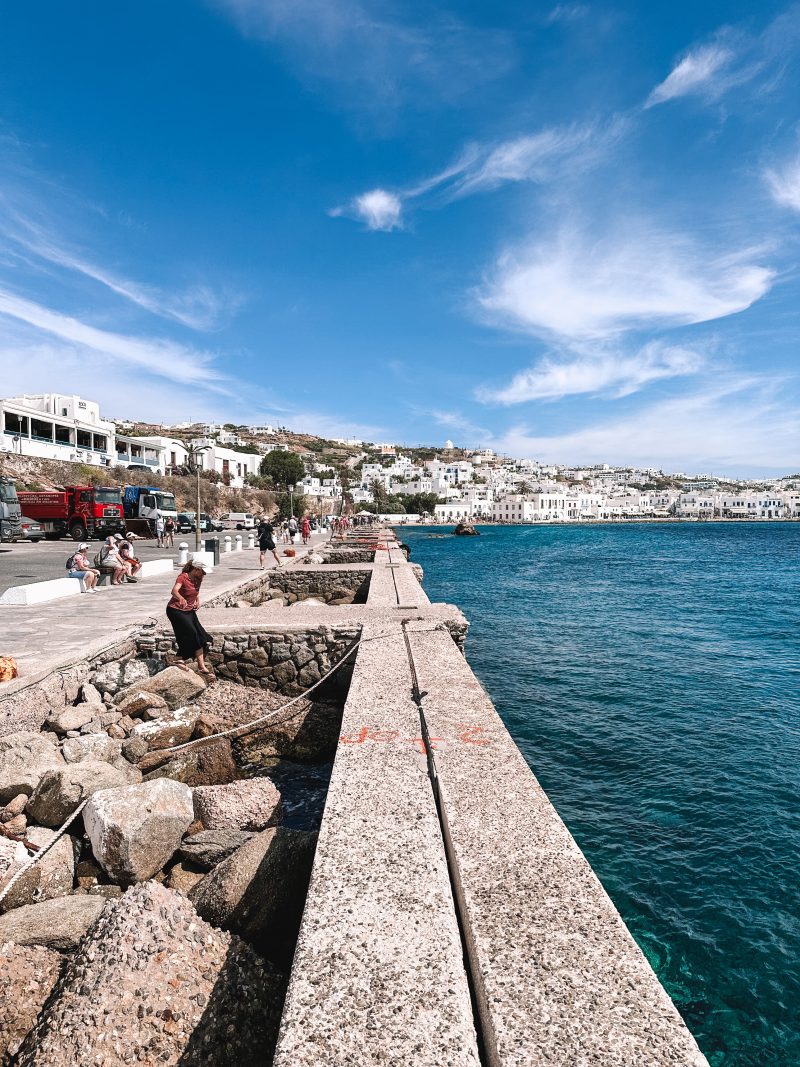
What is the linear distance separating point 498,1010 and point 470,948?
369mm

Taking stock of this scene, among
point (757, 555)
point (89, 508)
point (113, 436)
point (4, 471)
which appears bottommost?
point (757, 555)

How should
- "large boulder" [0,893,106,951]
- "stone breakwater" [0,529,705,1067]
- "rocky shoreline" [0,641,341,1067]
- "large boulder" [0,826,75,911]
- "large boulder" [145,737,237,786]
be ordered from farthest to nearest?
"large boulder" [145,737,237,786]
"large boulder" [0,826,75,911]
"large boulder" [0,893,106,951]
"rocky shoreline" [0,641,341,1067]
"stone breakwater" [0,529,705,1067]

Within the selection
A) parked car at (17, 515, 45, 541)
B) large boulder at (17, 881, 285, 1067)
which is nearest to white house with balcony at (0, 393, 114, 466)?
parked car at (17, 515, 45, 541)

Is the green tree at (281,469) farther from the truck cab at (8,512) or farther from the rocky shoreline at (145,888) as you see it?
the rocky shoreline at (145,888)

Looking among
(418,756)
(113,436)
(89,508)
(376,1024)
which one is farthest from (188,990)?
(113,436)

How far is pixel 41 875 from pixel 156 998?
1901 mm

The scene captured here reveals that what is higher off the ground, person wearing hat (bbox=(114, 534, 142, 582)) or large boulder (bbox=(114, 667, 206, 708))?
person wearing hat (bbox=(114, 534, 142, 582))

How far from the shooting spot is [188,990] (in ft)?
9.11

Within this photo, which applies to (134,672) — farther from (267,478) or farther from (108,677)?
(267,478)

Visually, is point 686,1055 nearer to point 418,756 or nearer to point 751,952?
point 418,756

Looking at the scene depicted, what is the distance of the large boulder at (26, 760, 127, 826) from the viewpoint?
15.2 ft

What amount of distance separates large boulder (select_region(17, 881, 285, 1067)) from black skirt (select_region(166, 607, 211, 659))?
5.45 meters

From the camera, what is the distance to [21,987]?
114 inches

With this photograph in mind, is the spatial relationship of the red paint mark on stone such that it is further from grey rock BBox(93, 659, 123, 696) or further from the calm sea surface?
grey rock BBox(93, 659, 123, 696)
